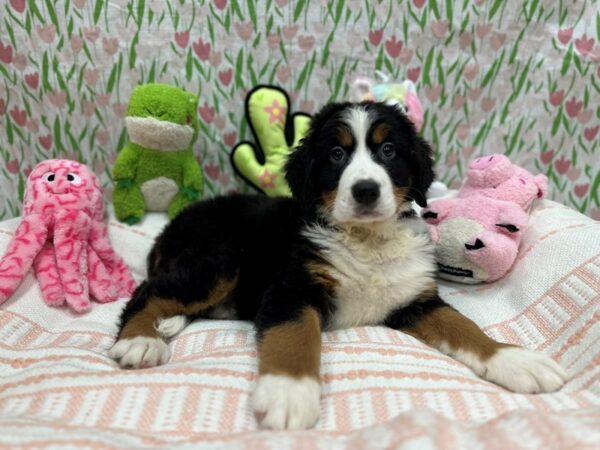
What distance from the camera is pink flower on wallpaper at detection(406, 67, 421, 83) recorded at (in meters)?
3.11

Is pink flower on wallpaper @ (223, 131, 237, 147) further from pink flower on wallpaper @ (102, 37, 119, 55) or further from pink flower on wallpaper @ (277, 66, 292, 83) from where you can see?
pink flower on wallpaper @ (102, 37, 119, 55)

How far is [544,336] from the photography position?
194 centimetres

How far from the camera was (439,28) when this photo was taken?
9.88ft

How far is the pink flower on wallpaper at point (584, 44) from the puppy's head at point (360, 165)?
1586mm

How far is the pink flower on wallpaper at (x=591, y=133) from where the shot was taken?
3.16m

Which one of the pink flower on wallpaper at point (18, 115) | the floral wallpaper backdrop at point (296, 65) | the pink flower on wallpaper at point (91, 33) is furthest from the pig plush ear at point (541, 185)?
the pink flower on wallpaper at point (18, 115)

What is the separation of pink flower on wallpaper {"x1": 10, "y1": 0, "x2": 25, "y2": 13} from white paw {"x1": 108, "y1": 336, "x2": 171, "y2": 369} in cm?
221

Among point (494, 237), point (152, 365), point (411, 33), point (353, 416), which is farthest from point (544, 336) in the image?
point (411, 33)

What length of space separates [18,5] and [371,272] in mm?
2611

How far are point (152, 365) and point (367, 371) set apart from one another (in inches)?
30.8

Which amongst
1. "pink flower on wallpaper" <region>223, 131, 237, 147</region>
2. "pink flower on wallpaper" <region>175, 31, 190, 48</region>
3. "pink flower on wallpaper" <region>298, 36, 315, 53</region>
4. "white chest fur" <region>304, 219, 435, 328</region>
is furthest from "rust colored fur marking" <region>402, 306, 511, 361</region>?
"pink flower on wallpaper" <region>175, 31, 190, 48</region>

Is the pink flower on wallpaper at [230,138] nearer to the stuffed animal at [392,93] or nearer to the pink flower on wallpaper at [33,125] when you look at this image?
the stuffed animal at [392,93]

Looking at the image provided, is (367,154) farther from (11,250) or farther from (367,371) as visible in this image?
(11,250)

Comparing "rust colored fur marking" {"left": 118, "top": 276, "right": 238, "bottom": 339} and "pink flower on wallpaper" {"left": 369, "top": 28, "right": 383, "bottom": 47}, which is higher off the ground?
"pink flower on wallpaper" {"left": 369, "top": 28, "right": 383, "bottom": 47}
